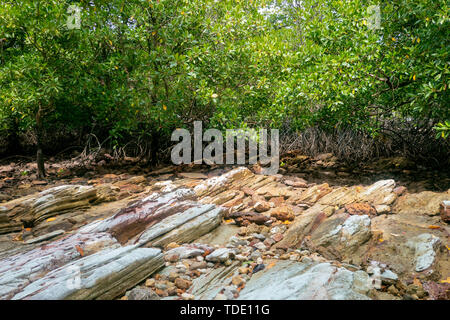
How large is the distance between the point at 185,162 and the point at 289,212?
4.08 m

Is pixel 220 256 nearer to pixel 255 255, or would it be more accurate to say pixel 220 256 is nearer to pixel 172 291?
pixel 255 255

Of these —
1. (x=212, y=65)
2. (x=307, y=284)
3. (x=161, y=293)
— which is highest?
(x=212, y=65)

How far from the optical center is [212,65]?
627 cm

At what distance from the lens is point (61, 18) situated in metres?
5.51

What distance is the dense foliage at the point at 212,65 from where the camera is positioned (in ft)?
16.3

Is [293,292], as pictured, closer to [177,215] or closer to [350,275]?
[350,275]

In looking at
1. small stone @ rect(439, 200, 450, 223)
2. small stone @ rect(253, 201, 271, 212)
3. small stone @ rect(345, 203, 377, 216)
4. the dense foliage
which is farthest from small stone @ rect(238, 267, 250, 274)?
the dense foliage

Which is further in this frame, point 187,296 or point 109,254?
point 109,254

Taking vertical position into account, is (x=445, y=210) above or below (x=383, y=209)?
above

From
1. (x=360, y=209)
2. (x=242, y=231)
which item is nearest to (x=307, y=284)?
(x=242, y=231)

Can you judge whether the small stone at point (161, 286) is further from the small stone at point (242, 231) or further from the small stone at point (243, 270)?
the small stone at point (242, 231)

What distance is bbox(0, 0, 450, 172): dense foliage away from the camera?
4977 mm

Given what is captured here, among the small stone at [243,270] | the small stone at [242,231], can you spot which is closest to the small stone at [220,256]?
the small stone at [243,270]

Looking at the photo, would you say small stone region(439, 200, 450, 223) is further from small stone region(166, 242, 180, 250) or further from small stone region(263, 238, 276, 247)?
small stone region(166, 242, 180, 250)
